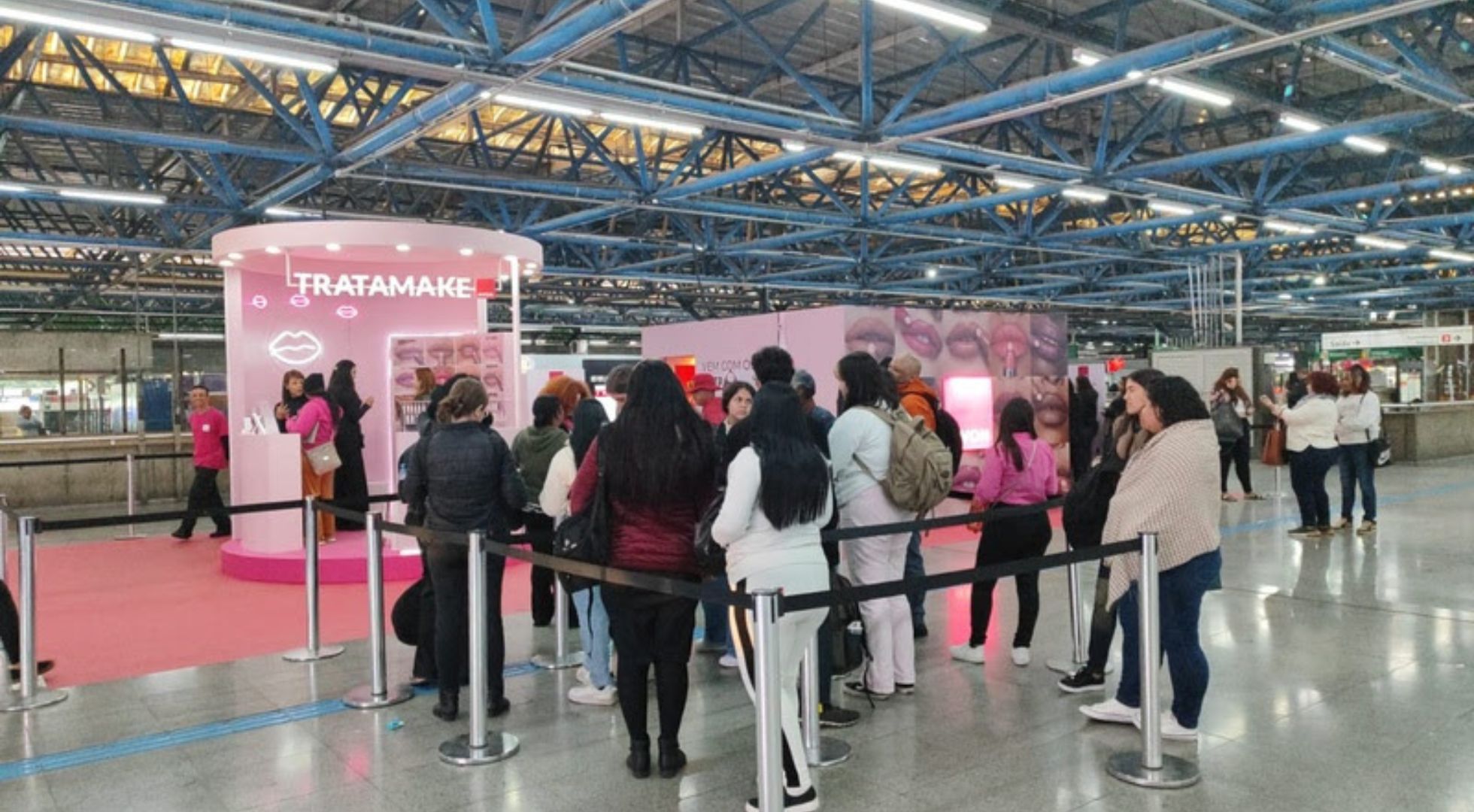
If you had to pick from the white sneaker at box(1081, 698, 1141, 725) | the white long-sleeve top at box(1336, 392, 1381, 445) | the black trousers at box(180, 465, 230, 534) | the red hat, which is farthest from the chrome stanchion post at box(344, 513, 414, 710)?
the white long-sleeve top at box(1336, 392, 1381, 445)

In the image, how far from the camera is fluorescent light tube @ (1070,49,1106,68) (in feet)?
28.7

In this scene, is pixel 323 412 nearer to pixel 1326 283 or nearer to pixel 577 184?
pixel 577 184

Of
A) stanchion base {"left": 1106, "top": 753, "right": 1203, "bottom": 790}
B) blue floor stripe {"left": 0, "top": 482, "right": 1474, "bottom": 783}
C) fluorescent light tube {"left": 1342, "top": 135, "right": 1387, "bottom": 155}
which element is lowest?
stanchion base {"left": 1106, "top": 753, "right": 1203, "bottom": 790}

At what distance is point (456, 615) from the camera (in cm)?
428

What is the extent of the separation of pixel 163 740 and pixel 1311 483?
867 centimetres

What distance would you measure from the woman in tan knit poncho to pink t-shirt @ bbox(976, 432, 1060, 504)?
0.83 metres

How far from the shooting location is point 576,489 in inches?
143

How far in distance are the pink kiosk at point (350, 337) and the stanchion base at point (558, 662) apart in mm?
2816

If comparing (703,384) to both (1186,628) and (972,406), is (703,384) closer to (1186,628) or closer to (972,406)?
(1186,628)

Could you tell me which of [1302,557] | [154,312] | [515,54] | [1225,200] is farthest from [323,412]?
[154,312]

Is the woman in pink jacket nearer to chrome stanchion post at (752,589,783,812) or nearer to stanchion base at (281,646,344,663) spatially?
stanchion base at (281,646,344,663)

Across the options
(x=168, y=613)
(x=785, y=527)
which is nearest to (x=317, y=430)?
(x=168, y=613)

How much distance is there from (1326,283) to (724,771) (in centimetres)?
2750

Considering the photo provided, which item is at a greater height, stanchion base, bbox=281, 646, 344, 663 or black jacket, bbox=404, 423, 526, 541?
black jacket, bbox=404, 423, 526, 541
